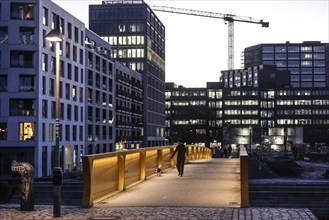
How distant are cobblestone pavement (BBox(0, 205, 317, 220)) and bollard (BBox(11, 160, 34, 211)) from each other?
210 millimetres

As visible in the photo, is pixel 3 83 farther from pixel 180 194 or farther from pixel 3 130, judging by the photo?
pixel 180 194

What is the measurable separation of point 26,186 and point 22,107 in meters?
60.7

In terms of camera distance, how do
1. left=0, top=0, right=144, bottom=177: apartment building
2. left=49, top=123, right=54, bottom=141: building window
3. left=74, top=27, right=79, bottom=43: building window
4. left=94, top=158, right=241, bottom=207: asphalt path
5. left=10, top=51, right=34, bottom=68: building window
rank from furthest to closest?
left=74, top=27, right=79, bottom=43: building window
left=49, top=123, right=54, bottom=141: building window
left=10, top=51, right=34, bottom=68: building window
left=0, top=0, right=144, bottom=177: apartment building
left=94, top=158, right=241, bottom=207: asphalt path

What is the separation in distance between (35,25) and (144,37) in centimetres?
6610

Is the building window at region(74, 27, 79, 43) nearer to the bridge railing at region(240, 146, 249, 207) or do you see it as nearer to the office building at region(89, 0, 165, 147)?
the office building at region(89, 0, 165, 147)

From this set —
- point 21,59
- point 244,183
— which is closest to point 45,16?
point 21,59

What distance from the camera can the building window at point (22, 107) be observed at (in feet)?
242

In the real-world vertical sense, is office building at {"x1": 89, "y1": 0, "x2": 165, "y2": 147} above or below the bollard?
above

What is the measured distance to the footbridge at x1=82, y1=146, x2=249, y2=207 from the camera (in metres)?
16.3

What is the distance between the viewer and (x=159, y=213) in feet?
47.3

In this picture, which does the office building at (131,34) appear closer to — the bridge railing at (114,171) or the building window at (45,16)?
the building window at (45,16)

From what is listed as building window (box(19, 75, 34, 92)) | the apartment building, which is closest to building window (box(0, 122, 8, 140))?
the apartment building

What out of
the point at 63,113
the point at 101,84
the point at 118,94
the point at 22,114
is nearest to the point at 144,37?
the point at 118,94

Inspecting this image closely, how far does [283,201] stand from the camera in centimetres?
2602
